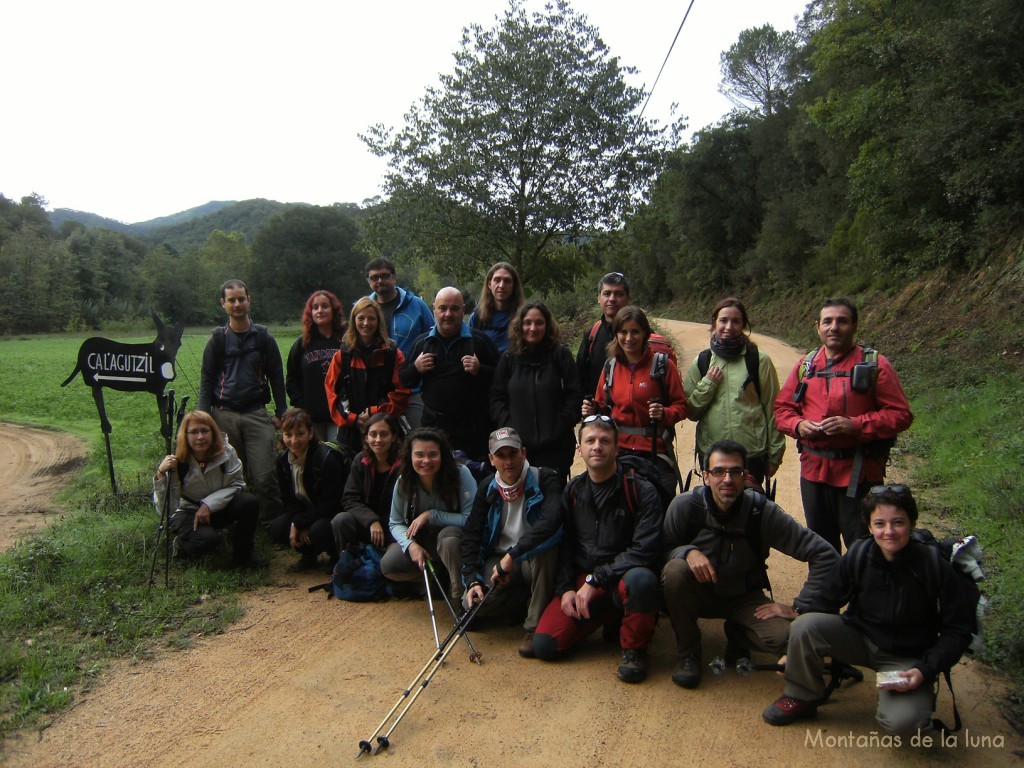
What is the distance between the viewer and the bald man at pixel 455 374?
5.34 meters

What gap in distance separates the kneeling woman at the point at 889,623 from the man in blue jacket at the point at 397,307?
3.90 metres

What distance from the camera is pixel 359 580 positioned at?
500 cm

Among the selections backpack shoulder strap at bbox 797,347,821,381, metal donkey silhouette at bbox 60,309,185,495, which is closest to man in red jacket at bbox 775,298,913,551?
backpack shoulder strap at bbox 797,347,821,381

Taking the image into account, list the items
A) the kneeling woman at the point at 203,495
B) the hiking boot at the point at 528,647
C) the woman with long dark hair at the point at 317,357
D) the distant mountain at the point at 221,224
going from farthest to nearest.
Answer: the distant mountain at the point at 221,224 < the woman with long dark hair at the point at 317,357 < the kneeling woman at the point at 203,495 < the hiking boot at the point at 528,647

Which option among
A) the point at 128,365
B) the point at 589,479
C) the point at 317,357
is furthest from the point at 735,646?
the point at 128,365

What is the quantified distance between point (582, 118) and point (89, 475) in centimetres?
1504

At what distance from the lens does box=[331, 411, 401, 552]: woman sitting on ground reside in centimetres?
507

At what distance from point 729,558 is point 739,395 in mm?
1116

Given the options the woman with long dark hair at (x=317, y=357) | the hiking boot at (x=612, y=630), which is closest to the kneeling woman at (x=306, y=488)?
the woman with long dark hair at (x=317, y=357)

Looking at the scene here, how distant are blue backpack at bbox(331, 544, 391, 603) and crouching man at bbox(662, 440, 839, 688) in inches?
85.2

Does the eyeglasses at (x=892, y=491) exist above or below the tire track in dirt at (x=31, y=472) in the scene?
above

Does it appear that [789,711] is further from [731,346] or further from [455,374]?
[455,374]

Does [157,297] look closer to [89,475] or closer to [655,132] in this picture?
[655,132]

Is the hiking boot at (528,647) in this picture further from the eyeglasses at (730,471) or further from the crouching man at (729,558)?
the eyeglasses at (730,471)
